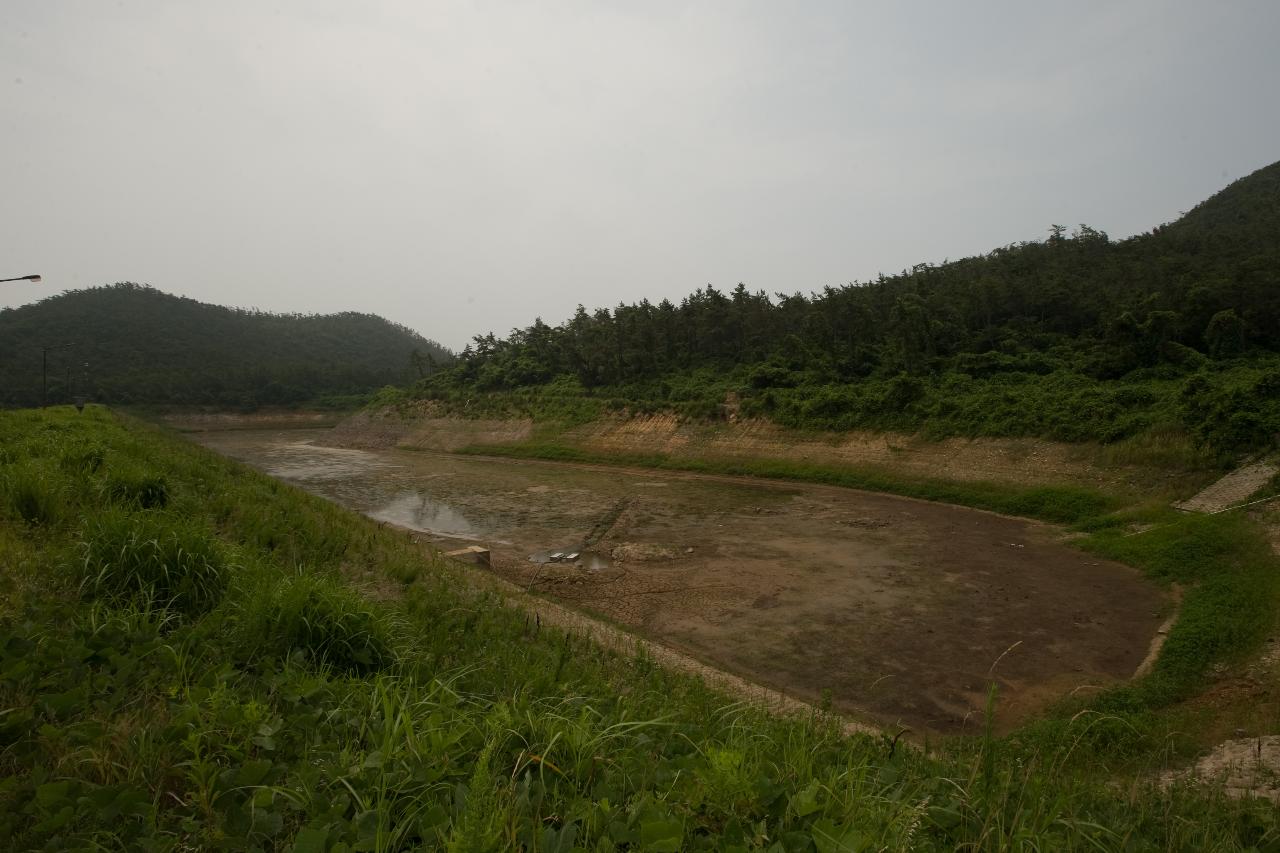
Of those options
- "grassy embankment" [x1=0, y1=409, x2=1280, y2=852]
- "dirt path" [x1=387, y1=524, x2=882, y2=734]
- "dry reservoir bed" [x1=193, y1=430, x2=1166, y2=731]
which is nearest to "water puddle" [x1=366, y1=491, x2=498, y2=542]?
"dry reservoir bed" [x1=193, y1=430, x2=1166, y2=731]

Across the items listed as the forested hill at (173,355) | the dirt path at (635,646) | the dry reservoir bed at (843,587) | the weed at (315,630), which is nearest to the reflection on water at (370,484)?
the dry reservoir bed at (843,587)

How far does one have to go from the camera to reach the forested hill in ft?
208

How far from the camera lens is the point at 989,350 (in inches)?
1203

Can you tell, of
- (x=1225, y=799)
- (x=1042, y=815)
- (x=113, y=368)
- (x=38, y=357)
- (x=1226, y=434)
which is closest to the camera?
(x=1042, y=815)

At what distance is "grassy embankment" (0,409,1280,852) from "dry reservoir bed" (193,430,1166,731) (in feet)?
4.06

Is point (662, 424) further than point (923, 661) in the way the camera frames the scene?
Yes

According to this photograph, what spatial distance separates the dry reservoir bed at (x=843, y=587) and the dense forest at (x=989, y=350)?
553 centimetres

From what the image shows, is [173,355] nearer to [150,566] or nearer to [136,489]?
[136,489]

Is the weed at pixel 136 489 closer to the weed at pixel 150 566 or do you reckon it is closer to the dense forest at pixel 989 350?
the weed at pixel 150 566

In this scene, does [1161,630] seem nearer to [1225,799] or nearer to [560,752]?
[1225,799]

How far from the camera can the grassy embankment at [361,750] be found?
1904 mm

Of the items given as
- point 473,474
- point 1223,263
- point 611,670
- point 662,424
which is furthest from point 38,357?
point 1223,263

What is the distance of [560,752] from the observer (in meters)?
2.51

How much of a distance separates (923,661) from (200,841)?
882 cm
